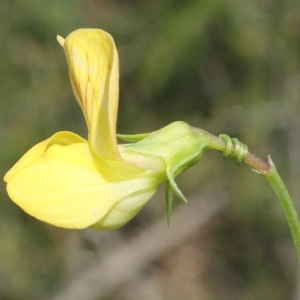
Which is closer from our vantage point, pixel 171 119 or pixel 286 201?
pixel 286 201

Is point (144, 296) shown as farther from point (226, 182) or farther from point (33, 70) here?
point (33, 70)

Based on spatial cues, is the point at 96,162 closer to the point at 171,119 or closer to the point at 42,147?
the point at 42,147

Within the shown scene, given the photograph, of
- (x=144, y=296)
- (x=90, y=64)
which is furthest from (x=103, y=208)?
(x=144, y=296)

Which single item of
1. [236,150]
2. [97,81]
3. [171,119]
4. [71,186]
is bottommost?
[171,119]

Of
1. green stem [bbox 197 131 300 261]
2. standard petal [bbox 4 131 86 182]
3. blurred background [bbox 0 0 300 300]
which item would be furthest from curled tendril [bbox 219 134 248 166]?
blurred background [bbox 0 0 300 300]

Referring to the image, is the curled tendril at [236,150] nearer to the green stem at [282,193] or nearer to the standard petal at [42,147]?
the green stem at [282,193]

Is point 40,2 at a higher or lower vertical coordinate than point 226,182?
higher

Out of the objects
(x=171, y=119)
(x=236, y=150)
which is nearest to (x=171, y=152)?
(x=236, y=150)
